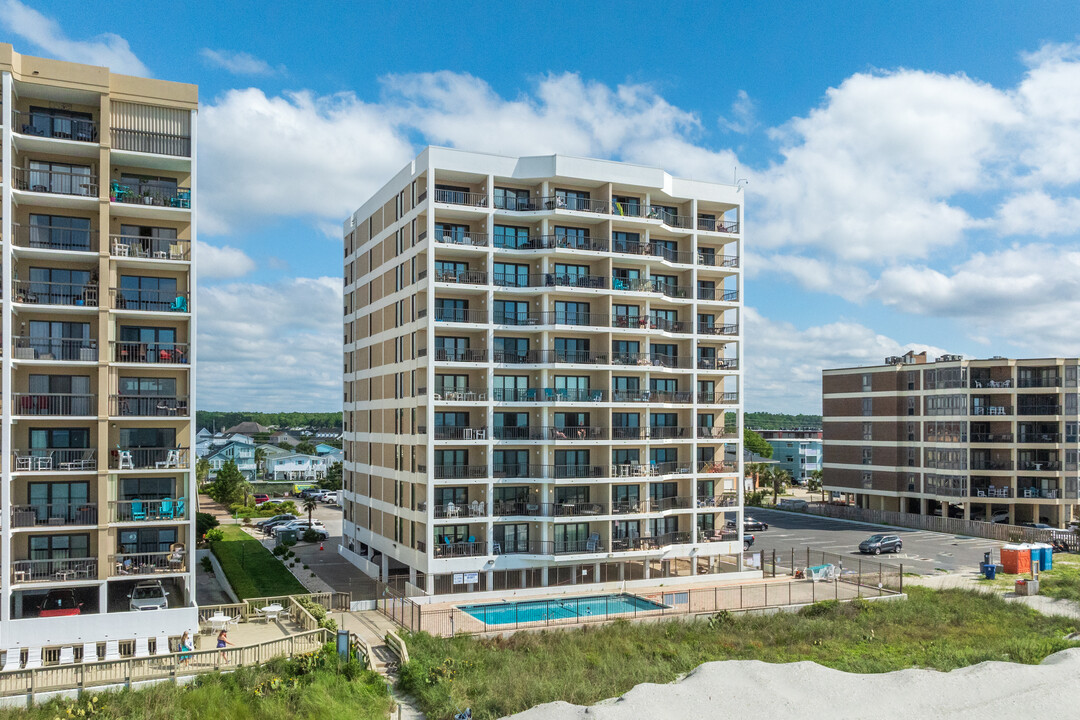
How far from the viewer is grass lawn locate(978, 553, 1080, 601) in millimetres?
42938

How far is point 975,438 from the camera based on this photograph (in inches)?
2680

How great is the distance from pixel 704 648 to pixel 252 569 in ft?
94.6

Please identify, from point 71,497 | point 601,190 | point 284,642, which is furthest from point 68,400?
point 601,190

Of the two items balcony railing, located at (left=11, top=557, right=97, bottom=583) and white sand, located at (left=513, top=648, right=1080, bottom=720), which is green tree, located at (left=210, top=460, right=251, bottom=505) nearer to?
balcony railing, located at (left=11, top=557, right=97, bottom=583)

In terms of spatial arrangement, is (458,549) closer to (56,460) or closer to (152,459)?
(152,459)

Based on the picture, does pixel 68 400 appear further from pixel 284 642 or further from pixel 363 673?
pixel 363 673

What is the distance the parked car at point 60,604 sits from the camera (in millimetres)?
31828

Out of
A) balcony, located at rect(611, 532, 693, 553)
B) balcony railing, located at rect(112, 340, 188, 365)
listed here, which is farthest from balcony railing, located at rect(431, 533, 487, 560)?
balcony railing, located at rect(112, 340, 188, 365)

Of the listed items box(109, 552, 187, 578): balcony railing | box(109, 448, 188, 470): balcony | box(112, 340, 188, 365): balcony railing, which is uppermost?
box(112, 340, 188, 365): balcony railing

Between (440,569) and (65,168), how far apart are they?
24522 millimetres

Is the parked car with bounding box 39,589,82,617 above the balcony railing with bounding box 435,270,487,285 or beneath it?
beneath

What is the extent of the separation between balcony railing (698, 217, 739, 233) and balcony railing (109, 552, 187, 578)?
33.1m

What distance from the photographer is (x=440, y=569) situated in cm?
4022

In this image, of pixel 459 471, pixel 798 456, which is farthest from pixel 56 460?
pixel 798 456
